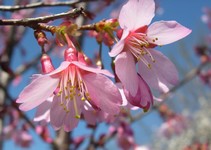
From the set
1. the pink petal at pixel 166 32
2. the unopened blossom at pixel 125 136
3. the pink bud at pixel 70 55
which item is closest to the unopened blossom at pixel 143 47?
the pink petal at pixel 166 32

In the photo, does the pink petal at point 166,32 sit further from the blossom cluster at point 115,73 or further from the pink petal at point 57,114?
the pink petal at point 57,114

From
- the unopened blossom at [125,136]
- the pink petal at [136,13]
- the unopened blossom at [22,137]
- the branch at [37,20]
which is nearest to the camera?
the branch at [37,20]

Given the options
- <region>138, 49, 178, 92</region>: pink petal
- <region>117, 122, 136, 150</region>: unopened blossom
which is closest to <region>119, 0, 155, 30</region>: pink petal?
<region>138, 49, 178, 92</region>: pink petal

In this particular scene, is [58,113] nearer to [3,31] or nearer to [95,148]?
[95,148]

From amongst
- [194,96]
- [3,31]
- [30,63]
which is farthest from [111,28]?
[194,96]

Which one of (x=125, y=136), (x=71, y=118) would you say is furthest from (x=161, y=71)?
(x=125, y=136)

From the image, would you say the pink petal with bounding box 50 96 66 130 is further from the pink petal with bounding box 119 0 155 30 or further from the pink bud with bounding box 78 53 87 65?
the pink petal with bounding box 119 0 155 30
